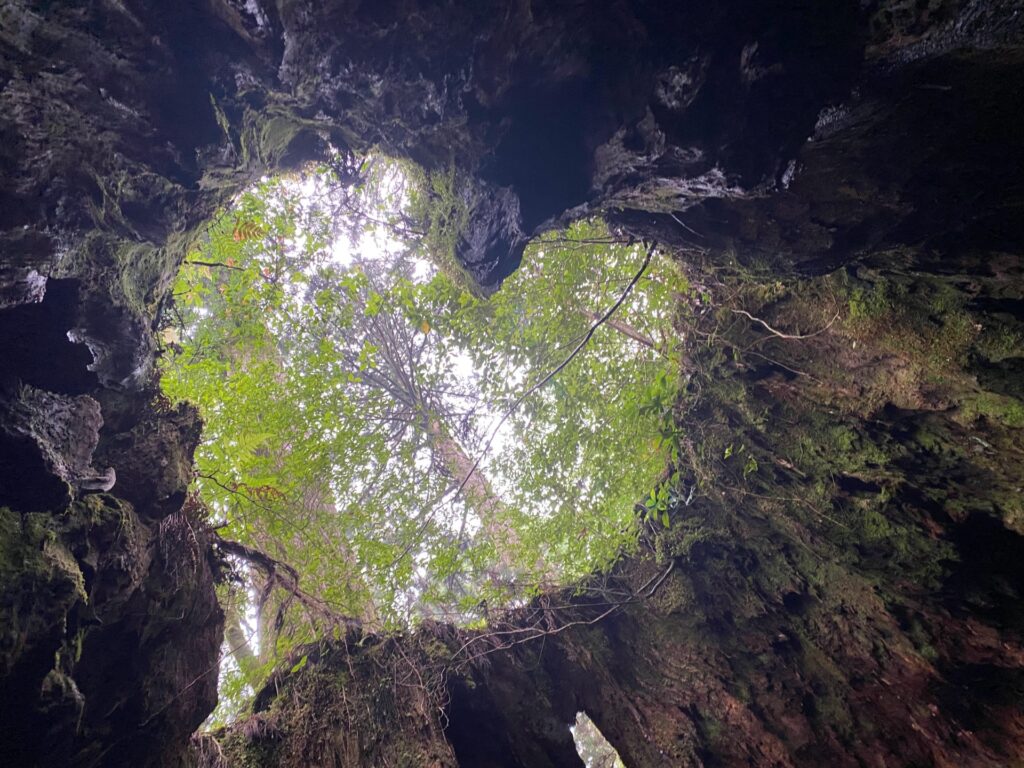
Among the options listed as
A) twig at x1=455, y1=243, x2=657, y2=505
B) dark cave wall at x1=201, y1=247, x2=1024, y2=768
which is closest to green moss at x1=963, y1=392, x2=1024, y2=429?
dark cave wall at x1=201, y1=247, x2=1024, y2=768

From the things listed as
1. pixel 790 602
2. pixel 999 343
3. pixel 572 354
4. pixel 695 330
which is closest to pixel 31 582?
pixel 572 354

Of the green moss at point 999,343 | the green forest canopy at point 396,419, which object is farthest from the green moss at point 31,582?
the green moss at point 999,343

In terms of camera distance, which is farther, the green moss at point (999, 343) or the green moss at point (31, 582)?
the green moss at point (999, 343)

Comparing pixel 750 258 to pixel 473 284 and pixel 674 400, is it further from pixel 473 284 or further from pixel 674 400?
pixel 473 284

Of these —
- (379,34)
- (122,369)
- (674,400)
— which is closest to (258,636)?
(122,369)

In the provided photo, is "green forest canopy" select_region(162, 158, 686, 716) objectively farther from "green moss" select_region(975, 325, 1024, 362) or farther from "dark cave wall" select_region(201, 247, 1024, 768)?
"green moss" select_region(975, 325, 1024, 362)

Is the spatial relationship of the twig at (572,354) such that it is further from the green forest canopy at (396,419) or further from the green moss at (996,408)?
the green moss at (996,408)
